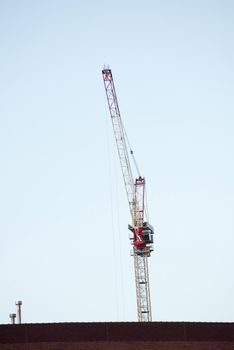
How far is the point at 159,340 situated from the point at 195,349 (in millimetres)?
1713

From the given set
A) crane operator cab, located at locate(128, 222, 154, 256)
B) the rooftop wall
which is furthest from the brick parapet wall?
crane operator cab, located at locate(128, 222, 154, 256)

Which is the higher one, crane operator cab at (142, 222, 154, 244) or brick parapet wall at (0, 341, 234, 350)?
crane operator cab at (142, 222, 154, 244)

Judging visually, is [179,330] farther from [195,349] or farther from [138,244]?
[138,244]

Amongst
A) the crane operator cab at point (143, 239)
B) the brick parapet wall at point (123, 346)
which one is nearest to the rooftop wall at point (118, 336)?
the brick parapet wall at point (123, 346)

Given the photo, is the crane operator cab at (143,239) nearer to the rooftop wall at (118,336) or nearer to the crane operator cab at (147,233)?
the crane operator cab at (147,233)

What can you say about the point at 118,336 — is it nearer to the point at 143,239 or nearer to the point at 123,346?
the point at 123,346

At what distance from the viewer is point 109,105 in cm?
6956

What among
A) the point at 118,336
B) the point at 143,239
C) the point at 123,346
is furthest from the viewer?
the point at 143,239

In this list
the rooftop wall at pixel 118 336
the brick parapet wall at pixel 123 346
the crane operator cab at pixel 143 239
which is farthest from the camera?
the crane operator cab at pixel 143 239

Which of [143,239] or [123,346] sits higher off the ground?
[143,239]

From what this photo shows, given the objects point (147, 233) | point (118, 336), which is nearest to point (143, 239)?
point (147, 233)

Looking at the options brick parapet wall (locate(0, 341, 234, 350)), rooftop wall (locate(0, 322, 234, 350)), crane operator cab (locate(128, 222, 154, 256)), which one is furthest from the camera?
crane operator cab (locate(128, 222, 154, 256))

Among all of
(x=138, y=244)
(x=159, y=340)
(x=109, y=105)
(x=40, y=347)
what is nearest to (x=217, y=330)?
(x=159, y=340)

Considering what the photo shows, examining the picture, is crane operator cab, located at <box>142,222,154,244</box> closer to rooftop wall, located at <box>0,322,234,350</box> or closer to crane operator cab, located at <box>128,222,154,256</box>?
crane operator cab, located at <box>128,222,154,256</box>
